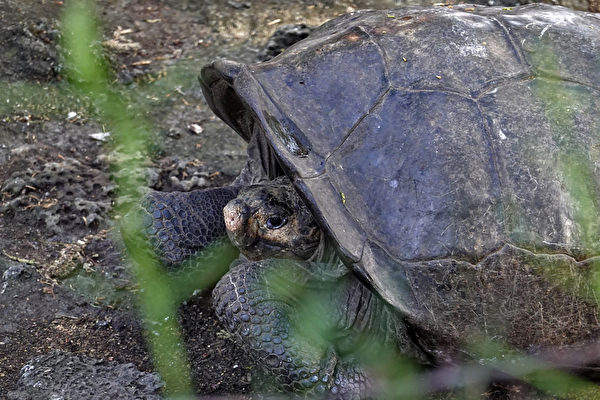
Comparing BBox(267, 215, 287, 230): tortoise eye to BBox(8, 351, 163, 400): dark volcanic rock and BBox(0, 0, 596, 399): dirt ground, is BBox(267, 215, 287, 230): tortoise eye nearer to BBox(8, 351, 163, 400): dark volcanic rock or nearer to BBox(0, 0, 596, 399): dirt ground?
BBox(0, 0, 596, 399): dirt ground

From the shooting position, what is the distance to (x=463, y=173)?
2.69 m

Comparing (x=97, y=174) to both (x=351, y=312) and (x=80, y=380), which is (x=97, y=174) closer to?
(x=80, y=380)

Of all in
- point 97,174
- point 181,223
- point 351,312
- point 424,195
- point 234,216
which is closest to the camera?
point 424,195

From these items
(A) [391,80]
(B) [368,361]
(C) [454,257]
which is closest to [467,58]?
(A) [391,80]

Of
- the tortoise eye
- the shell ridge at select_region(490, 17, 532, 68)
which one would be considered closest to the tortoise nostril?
the tortoise eye

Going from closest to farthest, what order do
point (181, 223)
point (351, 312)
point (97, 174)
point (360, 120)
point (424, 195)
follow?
point (424, 195) → point (360, 120) → point (351, 312) → point (181, 223) → point (97, 174)

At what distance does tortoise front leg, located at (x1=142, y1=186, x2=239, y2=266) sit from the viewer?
11.0 feet

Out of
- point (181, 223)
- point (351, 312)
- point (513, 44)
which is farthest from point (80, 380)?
point (513, 44)

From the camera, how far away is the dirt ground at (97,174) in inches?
122

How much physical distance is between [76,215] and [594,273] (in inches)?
100

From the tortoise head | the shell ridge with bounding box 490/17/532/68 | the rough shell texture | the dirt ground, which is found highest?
the shell ridge with bounding box 490/17/532/68

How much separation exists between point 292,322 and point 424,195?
728 millimetres

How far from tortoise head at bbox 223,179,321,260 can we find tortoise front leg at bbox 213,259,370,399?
0.31 feet

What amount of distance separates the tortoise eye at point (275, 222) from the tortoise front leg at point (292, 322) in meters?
0.15
